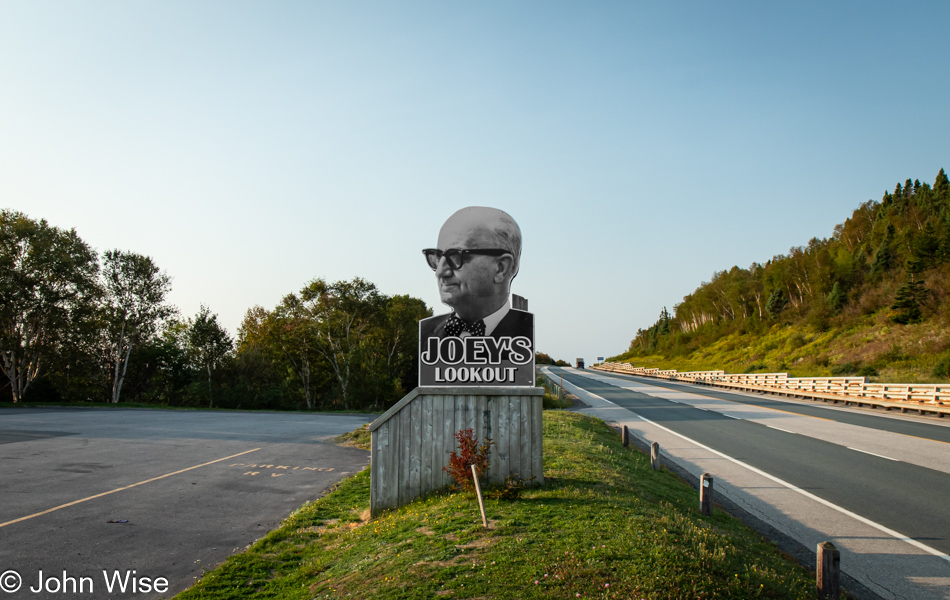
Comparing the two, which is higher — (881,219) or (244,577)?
(881,219)

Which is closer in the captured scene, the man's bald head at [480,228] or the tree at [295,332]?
the man's bald head at [480,228]

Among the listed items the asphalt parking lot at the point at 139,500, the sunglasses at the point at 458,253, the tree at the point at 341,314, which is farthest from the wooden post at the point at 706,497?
the tree at the point at 341,314

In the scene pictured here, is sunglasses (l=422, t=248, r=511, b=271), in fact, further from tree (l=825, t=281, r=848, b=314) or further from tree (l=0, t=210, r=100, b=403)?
tree (l=825, t=281, r=848, b=314)

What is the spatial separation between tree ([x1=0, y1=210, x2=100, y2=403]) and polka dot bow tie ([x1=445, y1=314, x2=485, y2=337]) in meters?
40.3

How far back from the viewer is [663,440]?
18609 mm

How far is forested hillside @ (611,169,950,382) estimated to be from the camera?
46500 mm

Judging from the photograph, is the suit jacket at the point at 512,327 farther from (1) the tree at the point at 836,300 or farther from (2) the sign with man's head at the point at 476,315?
(1) the tree at the point at 836,300

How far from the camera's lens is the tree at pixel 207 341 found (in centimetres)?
4488

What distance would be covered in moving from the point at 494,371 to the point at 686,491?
4646mm

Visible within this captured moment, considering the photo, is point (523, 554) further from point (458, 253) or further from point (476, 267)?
point (458, 253)

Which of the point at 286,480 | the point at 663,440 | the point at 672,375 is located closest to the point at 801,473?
the point at 663,440

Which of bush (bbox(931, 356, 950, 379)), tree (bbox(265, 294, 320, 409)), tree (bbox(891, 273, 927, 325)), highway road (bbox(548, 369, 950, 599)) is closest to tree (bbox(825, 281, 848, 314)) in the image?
tree (bbox(891, 273, 927, 325))

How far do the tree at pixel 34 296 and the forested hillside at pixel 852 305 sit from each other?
57.5 m

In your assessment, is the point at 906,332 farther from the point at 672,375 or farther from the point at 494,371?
the point at 494,371
